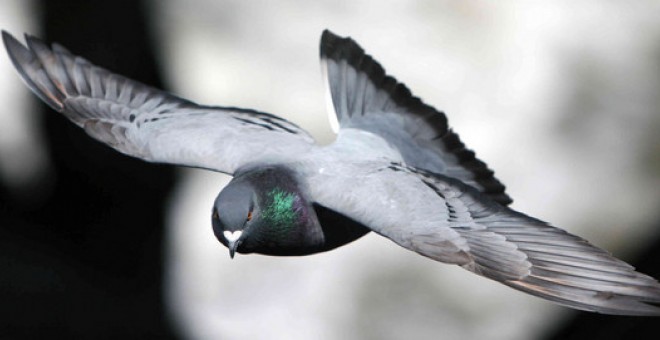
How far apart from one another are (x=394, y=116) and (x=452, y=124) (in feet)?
4.02

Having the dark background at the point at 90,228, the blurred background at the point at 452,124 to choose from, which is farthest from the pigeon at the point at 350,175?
the dark background at the point at 90,228

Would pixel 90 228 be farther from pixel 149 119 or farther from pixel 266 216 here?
pixel 266 216

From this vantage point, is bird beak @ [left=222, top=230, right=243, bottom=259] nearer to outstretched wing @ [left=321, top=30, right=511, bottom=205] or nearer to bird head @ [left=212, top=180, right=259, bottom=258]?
bird head @ [left=212, top=180, right=259, bottom=258]

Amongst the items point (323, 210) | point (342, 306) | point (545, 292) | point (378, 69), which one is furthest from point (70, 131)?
point (545, 292)

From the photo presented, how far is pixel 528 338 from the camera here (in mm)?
5617

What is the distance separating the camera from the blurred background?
5625mm

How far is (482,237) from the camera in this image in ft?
11.3

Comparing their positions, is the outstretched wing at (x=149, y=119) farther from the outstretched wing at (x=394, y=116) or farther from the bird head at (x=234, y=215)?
the bird head at (x=234, y=215)

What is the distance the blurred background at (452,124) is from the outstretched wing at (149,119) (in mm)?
1525

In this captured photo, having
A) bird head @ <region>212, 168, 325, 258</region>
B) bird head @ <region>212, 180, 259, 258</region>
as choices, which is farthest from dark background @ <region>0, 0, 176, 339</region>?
bird head @ <region>212, 180, 259, 258</region>

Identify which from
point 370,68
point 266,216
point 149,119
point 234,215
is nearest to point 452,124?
point 370,68

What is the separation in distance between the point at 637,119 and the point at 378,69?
1.75 metres

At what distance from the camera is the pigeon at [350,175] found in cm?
329

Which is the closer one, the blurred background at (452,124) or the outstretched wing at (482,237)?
the outstretched wing at (482,237)
